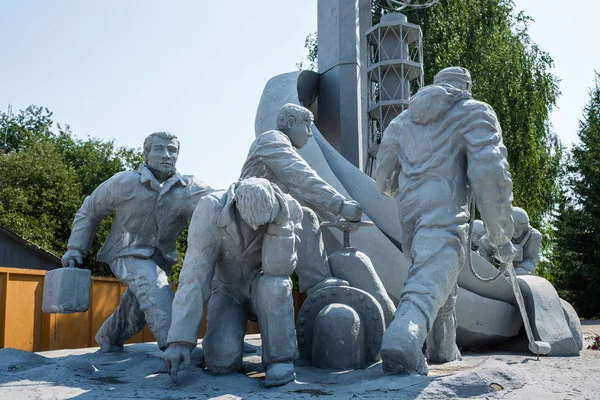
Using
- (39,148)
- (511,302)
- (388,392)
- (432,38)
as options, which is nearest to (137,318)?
(388,392)

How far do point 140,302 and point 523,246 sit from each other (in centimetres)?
504

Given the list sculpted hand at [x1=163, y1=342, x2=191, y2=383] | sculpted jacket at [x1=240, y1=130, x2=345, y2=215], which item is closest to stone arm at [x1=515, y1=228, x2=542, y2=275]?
sculpted jacket at [x1=240, y1=130, x2=345, y2=215]

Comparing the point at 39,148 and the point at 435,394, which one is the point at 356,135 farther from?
the point at 39,148

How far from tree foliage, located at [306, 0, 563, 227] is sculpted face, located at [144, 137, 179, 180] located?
10936 mm

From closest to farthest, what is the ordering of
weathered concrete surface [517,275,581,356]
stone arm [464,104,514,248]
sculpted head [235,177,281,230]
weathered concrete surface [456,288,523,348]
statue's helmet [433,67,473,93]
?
1. sculpted head [235,177,281,230]
2. stone arm [464,104,514,248]
3. statue's helmet [433,67,473,93]
4. weathered concrete surface [517,275,581,356]
5. weathered concrete surface [456,288,523,348]

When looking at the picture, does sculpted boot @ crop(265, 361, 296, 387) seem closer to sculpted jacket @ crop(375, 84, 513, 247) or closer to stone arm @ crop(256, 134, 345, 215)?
sculpted jacket @ crop(375, 84, 513, 247)

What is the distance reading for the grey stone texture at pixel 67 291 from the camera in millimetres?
4699

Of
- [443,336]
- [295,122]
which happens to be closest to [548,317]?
[443,336]

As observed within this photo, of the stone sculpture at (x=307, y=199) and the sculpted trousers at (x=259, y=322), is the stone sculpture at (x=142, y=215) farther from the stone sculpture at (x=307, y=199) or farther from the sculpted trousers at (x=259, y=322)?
the sculpted trousers at (x=259, y=322)

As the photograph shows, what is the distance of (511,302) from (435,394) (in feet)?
12.1

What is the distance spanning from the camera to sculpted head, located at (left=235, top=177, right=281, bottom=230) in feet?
12.1

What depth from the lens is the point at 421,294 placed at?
13.0 ft

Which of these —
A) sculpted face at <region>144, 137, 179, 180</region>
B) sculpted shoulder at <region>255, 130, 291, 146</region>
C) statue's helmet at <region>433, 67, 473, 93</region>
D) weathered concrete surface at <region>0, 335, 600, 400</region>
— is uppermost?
statue's helmet at <region>433, 67, 473, 93</region>

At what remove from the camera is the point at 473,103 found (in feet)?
14.4
